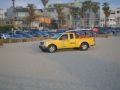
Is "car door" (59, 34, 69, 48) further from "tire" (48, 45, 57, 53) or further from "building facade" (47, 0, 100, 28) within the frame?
"building facade" (47, 0, 100, 28)

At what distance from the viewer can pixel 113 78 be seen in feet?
36.1

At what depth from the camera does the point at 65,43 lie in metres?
24.2

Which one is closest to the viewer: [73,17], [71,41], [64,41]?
[64,41]

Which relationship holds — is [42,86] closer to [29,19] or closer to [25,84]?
[25,84]

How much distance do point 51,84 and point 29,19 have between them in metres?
73.9

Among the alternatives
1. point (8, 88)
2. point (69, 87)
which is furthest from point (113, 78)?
point (8, 88)

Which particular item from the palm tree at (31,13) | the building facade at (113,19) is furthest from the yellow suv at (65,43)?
the building facade at (113,19)

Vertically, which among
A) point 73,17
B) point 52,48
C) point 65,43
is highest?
point 73,17

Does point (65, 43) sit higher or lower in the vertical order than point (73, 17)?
lower

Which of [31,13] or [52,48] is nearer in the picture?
[52,48]

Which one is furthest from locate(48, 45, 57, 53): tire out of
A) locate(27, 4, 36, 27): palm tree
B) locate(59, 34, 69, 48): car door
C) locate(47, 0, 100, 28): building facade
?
locate(47, 0, 100, 28): building facade

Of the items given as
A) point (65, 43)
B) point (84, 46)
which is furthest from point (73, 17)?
point (65, 43)

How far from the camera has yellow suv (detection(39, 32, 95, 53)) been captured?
2389cm

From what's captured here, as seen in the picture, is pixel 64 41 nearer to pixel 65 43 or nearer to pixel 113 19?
pixel 65 43
